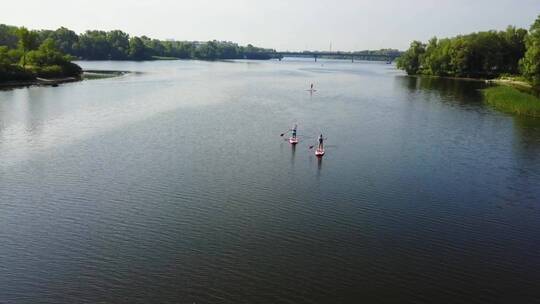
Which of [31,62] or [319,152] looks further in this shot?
[31,62]

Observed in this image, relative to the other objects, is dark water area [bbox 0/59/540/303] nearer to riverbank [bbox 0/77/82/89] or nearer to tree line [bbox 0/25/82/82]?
riverbank [bbox 0/77/82/89]

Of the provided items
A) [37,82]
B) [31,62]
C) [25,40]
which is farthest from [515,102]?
[25,40]

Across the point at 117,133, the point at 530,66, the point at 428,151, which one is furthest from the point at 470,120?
the point at 117,133

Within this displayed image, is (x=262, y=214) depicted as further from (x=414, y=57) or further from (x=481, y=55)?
(x=414, y=57)

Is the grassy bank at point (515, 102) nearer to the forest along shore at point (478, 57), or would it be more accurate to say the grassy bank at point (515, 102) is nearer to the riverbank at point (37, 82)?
the forest along shore at point (478, 57)

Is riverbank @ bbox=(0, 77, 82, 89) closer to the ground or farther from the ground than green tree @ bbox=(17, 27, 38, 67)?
closer to the ground

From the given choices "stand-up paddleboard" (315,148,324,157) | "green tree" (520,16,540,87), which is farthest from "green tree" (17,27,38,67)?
"green tree" (520,16,540,87)
